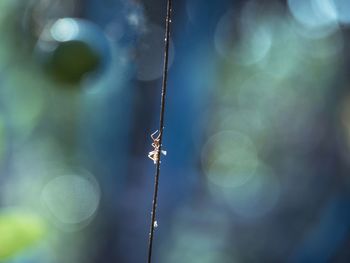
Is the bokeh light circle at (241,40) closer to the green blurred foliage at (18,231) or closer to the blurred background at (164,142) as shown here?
Answer: the blurred background at (164,142)

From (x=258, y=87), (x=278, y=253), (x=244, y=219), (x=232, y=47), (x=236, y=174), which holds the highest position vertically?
(x=232, y=47)

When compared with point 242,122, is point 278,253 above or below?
below

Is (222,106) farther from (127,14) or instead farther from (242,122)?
(127,14)

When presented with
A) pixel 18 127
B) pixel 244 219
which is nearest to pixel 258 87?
pixel 244 219

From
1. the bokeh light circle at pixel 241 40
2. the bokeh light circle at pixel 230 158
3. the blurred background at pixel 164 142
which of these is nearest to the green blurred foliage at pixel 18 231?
the blurred background at pixel 164 142

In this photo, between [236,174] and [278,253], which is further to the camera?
[236,174]

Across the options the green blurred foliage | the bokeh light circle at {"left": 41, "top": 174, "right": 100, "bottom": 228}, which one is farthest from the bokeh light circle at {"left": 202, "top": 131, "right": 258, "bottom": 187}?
the green blurred foliage

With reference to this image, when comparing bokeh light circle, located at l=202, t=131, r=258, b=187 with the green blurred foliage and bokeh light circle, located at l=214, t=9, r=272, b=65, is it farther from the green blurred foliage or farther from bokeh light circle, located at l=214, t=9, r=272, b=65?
the green blurred foliage

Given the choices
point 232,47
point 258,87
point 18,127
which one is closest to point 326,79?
point 258,87
